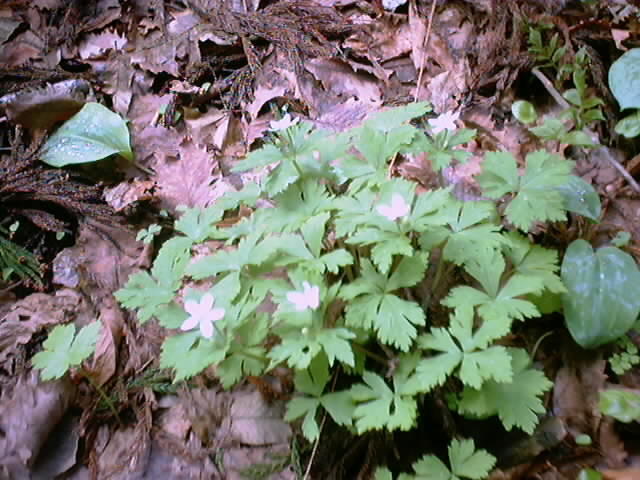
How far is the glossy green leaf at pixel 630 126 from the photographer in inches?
77.8

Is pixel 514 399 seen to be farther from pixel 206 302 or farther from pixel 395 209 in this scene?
pixel 206 302

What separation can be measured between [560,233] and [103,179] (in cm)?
207

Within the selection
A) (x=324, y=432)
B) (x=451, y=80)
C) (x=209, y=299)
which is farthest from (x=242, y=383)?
(x=451, y=80)

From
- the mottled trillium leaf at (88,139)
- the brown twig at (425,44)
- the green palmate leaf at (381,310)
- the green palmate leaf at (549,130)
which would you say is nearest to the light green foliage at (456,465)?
the green palmate leaf at (381,310)

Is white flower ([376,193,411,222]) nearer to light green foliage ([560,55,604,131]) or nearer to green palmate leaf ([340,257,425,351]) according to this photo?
green palmate leaf ([340,257,425,351])

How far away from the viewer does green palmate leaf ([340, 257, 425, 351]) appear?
1.39 meters

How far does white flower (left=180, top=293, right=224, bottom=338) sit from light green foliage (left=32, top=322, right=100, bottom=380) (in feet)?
1.53

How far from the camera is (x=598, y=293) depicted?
162 centimetres

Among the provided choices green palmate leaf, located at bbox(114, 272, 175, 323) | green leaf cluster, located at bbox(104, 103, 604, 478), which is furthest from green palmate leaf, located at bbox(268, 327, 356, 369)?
green palmate leaf, located at bbox(114, 272, 175, 323)

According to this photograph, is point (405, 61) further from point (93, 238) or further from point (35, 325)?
point (35, 325)

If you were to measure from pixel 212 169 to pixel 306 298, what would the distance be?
1.14m

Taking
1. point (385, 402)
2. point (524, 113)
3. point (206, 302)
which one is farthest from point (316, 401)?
point (524, 113)

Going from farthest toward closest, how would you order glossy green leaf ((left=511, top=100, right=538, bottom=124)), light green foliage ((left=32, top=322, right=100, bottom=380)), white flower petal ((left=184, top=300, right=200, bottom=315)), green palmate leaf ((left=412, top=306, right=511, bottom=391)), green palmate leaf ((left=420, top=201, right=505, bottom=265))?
glossy green leaf ((left=511, top=100, right=538, bottom=124)) < light green foliage ((left=32, top=322, right=100, bottom=380)) < green palmate leaf ((left=420, top=201, right=505, bottom=265)) < white flower petal ((left=184, top=300, right=200, bottom=315)) < green palmate leaf ((left=412, top=306, right=511, bottom=391))

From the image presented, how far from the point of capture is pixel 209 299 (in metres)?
1.44
